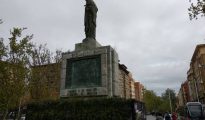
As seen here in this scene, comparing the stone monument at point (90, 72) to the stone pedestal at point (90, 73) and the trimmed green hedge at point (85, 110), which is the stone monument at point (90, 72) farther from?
the trimmed green hedge at point (85, 110)

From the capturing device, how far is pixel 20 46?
21.4m

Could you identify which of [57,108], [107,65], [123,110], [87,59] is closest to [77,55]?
[87,59]

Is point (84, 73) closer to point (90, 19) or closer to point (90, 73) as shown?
point (90, 73)

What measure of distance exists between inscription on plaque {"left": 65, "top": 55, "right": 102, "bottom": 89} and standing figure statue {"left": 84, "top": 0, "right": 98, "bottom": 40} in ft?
6.47

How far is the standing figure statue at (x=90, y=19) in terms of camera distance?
48.5ft

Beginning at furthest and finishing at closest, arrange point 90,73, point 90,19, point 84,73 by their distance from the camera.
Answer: point 90,19, point 84,73, point 90,73

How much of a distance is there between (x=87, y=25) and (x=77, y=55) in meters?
2.17

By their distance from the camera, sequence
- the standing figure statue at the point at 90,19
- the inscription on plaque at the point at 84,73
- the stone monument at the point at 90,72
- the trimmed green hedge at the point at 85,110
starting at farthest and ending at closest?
the standing figure statue at the point at 90,19
the inscription on plaque at the point at 84,73
the stone monument at the point at 90,72
the trimmed green hedge at the point at 85,110

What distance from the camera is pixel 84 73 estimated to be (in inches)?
519

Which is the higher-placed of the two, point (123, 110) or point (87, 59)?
point (87, 59)

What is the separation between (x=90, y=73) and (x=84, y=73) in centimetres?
34

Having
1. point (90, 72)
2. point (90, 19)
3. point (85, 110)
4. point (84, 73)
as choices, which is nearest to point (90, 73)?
point (90, 72)

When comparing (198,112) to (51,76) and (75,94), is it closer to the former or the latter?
(51,76)

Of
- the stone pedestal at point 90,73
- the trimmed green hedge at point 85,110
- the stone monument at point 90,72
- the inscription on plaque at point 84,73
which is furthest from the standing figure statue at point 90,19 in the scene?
the trimmed green hedge at point 85,110
